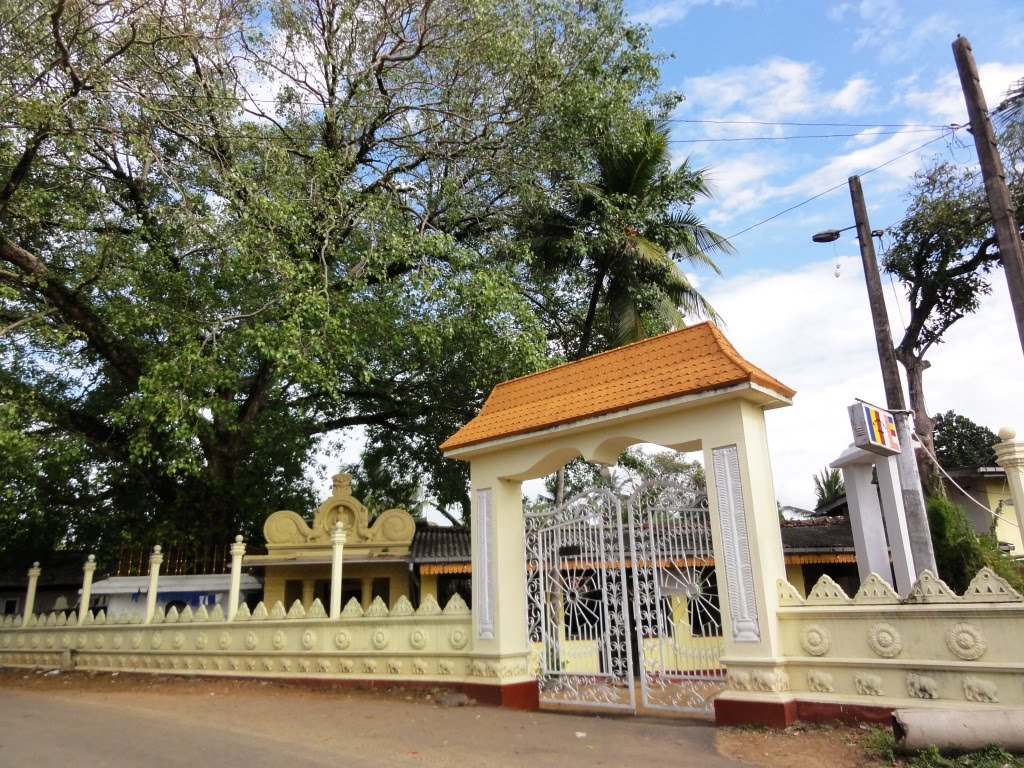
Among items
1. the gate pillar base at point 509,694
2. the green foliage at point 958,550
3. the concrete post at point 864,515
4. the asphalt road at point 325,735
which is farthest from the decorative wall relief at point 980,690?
the green foliage at point 958,550

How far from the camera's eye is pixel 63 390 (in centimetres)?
1467

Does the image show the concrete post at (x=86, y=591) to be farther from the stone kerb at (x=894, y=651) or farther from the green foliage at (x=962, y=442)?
the green foliage at (x=962, y=442)

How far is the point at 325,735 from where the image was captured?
6453 mm

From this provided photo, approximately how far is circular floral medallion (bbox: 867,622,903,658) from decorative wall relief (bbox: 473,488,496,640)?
3.82 metres

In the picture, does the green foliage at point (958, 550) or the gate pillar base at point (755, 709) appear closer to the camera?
the gate pillar base at point (755, 709)

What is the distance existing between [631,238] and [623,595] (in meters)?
7.70

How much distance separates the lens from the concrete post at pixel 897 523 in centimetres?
691

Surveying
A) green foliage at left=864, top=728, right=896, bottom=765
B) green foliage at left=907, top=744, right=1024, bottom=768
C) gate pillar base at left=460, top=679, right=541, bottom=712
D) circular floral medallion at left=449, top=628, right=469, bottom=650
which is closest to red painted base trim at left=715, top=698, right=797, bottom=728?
green foliage at left=864, top=728, right=896, bottom=765

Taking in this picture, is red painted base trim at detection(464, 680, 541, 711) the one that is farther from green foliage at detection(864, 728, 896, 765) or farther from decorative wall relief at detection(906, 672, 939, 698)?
decorative wall relief at detection(906, 672, 939, 698)

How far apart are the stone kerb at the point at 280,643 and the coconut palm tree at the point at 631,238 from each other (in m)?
7.16

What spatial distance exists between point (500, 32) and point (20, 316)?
9407mm

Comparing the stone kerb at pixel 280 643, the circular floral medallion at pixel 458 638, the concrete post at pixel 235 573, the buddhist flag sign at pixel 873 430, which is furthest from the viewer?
the concrete post at pixel 235 573

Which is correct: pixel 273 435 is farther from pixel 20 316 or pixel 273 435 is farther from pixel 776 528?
pixel 776 528

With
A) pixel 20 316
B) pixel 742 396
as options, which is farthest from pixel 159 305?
pixel 742 396
